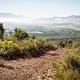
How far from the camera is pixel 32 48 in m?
24.6

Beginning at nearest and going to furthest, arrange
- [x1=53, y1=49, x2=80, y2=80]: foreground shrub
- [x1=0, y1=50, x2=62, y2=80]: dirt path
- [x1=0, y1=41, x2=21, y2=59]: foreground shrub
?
[x1=53, y1=49, x2=80, y2=80]: foreground shrub < [x1=0, y1=50, x2=62, y2=80]: dirt path < [x1=0, y1=41, x2=21, y2=59]: foreground shrub

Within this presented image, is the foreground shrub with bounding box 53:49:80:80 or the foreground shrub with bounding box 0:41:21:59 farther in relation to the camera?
the foreground shrub with bounding box 0:41:21:59

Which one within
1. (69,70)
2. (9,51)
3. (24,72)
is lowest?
(24,72)

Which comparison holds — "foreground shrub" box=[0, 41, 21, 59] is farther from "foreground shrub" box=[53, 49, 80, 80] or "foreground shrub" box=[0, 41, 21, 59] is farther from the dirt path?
"foreground shrub" box=[53, 49, 80, 80]

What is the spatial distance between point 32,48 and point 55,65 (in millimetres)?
9537

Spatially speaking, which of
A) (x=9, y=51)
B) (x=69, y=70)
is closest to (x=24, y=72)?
(x=69, y=70)

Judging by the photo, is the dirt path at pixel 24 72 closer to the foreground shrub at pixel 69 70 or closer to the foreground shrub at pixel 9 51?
the foreground shrub at pixel 69 70

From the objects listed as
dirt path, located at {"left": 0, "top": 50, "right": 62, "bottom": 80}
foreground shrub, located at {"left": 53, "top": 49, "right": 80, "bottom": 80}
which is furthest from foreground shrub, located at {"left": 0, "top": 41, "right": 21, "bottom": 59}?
foreground shrub, located at {"left": 53, "top": 49, "right": 80, "bottom": 80}

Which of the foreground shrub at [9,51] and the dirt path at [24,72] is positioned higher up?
the foreground shrub at [9,51]

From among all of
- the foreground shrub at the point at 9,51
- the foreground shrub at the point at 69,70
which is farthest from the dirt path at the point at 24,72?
the foreground shrub at the point at 9,51

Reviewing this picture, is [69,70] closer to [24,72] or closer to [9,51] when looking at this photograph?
[24,72]

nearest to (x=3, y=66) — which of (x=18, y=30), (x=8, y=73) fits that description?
(x=8, y=73)

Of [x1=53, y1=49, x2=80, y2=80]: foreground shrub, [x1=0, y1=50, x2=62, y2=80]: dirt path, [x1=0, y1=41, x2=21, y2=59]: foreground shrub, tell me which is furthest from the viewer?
[x1=0, y1=41, x2=21, y2=59]: foreground shrub

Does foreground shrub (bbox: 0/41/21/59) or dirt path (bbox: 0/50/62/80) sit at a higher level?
foreground shrub (bbox: 0/41/21/59)
